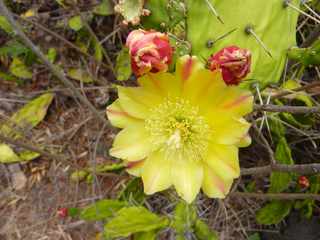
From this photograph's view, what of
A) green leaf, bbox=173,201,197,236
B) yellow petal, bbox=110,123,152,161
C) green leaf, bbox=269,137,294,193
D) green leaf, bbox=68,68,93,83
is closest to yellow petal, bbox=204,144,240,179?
yellow petal, bbox=110,123,152,161

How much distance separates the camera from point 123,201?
4.32 feet

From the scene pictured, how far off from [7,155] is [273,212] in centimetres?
82

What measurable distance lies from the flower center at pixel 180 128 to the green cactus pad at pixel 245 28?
0.36 ft

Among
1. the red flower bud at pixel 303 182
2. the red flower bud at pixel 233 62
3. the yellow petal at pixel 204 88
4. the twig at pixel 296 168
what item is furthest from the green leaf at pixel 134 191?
the red flower bud at pixel 233 62

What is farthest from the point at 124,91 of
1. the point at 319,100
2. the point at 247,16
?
the point at 319,100

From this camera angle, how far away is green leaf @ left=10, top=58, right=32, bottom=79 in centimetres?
170

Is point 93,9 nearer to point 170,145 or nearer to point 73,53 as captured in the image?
point 73,53

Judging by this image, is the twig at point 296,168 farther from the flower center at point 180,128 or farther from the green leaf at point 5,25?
the green leaf at point 5,25

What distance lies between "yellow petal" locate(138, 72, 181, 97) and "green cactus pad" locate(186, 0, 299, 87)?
0.11 m

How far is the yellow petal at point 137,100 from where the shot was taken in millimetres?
837

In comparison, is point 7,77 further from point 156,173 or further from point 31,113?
point 156,173

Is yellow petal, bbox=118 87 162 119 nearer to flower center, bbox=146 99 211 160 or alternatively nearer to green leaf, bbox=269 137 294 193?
flower center, bbox=146 99 211 160

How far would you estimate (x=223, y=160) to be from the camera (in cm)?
84

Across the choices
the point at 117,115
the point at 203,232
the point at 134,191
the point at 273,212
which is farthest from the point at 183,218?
the point at 117,115
